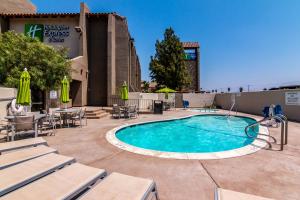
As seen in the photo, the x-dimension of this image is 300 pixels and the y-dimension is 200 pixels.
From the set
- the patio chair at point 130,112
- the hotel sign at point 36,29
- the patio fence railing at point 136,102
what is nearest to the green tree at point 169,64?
the patio fence railing at point 136,102

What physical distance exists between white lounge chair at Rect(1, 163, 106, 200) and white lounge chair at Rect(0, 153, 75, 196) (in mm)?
178

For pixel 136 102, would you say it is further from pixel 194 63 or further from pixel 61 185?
pixel 194 63

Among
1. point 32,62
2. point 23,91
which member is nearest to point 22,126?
point 23,91

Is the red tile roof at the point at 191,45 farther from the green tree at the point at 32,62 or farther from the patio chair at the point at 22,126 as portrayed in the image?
the patio chair at the point at 22,126

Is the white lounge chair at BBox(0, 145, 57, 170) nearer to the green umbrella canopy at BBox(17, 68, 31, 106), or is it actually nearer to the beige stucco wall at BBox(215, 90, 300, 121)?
the green umbrella canopy at BBox(17, 68, 31, 106)

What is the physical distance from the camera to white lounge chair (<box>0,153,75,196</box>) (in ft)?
7.98

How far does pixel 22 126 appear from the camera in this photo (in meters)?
6.07

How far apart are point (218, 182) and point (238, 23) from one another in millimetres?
17924

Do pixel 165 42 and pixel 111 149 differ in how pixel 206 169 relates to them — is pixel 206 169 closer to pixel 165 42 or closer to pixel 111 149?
pixel 111 149

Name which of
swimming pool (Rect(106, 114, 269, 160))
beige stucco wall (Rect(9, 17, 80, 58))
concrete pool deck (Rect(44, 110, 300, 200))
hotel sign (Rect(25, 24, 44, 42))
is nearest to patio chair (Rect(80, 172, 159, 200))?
concrete pool deck (Rect(44, 110, 300, 200))

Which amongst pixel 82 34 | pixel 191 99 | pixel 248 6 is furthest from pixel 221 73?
pixel 82 34

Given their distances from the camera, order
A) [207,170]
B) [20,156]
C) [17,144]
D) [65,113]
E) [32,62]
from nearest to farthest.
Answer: [20,156] → [207,170] → [17,144] → [65,113] → [32,62]

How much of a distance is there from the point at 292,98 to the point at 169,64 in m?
17.0

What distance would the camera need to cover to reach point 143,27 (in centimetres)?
2353
